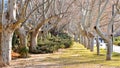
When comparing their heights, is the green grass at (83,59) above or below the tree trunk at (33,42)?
below

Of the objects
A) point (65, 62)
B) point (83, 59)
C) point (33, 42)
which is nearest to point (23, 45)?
point (33, 42)

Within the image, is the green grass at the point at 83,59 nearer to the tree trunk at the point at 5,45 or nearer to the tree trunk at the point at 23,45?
the tree trunk at the point at 23,45

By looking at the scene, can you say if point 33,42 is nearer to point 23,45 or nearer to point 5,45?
point 23,45

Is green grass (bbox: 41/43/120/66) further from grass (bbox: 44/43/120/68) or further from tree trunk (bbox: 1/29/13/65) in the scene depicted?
tree trunk (bbox: 1/29/13/65)

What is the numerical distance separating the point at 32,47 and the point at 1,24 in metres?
13.5

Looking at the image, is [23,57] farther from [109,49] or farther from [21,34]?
[109,49]

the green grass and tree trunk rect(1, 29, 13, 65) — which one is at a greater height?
tree trunk rect(1, 29, 13, 65)

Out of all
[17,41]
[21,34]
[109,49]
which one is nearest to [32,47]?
[17,41]

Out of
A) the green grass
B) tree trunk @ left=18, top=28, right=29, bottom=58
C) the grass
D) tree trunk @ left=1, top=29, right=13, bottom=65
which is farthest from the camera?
tree trunk @ left=18, top=28, right=29, bottom=58

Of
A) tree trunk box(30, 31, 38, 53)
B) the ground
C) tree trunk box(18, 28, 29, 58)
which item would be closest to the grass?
the ground

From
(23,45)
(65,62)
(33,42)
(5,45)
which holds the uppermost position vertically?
(5,45)

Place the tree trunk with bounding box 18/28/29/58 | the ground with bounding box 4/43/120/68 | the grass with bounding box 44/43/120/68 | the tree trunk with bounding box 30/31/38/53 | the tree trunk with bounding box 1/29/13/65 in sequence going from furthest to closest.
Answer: the tree trunk with bounding box 30/31/38/53 < the tree trunk with bounding box 18/28/29/58 < the grass with bounding box 44/43/120/68 < the ground with bounding box 4/43/120/68 < the tree trunk with bounding box 1/29/13/65

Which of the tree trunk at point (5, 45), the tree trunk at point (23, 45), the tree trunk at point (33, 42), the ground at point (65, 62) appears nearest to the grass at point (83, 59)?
the ground at point (65, 62)

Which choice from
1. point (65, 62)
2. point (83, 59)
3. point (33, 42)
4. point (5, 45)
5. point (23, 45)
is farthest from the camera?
point (33, 42)
